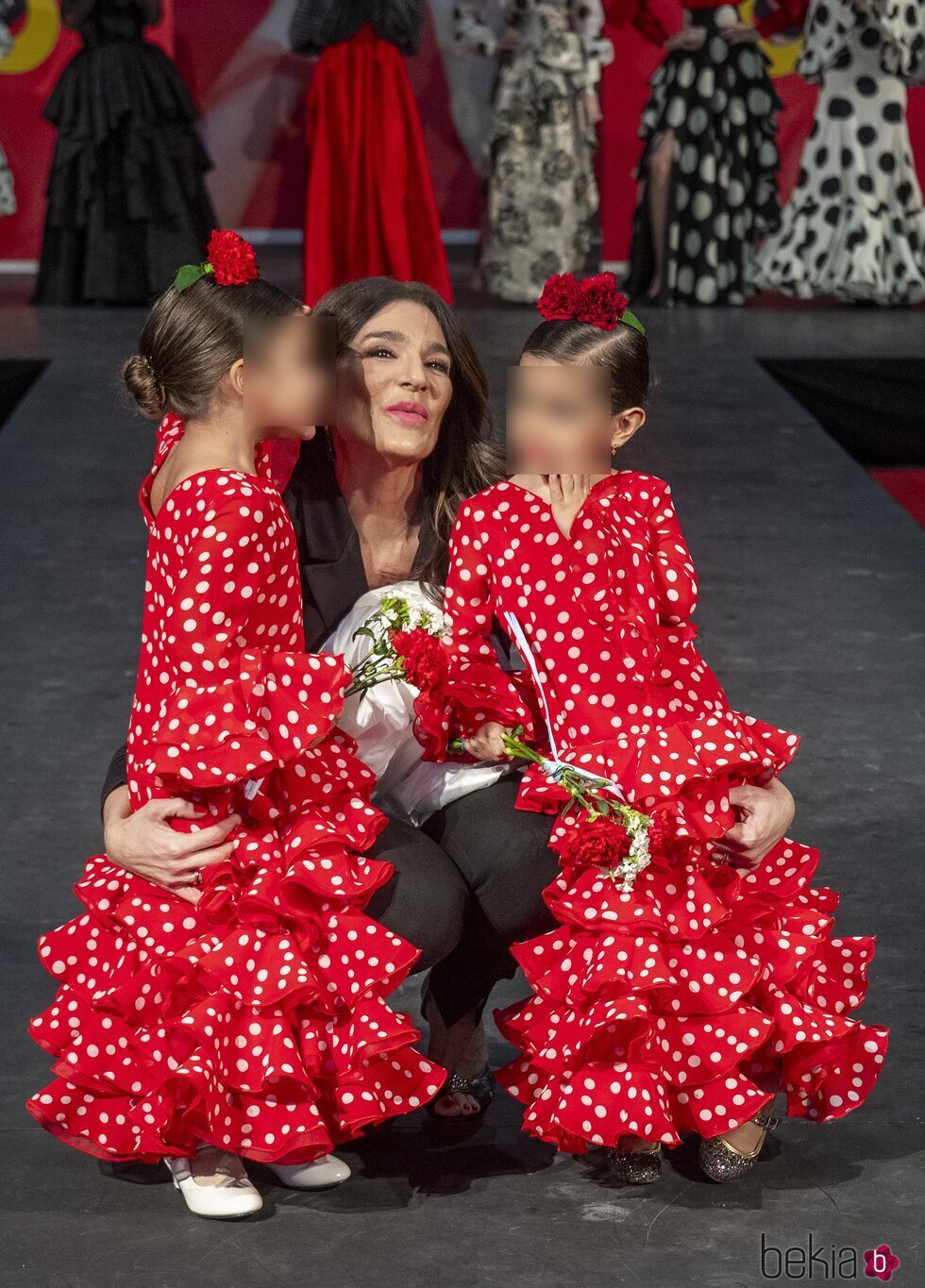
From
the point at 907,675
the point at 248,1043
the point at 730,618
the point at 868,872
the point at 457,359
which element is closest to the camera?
the point at 248,1043

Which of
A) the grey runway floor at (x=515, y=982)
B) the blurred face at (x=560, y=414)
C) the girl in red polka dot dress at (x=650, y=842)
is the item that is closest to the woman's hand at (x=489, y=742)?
the girl in red polka dot dress at (x=650, y=842)

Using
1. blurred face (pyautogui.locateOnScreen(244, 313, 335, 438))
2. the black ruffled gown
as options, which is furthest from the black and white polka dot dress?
blurred face (pyautogui.locateOnScreen(244, 313, 335, 438))

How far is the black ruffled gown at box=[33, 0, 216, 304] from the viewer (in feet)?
23.0

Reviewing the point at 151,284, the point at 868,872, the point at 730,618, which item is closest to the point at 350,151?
the point at 151,284

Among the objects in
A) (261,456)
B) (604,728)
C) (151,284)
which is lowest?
(151,284)

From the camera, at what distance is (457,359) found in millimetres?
2117

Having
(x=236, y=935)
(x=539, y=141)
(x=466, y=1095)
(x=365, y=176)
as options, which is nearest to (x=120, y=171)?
(x=365, y=176)

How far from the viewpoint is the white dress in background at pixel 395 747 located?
6.59ft

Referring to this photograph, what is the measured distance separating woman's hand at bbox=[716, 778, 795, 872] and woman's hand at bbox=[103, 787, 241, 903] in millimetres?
495

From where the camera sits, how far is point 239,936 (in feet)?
5.65

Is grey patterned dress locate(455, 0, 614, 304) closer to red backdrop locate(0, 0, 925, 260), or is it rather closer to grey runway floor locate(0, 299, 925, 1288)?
red backdrop locate(0, 0, 925, 260)

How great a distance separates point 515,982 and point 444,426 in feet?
2.27

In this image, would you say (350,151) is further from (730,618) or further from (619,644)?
(619,644)

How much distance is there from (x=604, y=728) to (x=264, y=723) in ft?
1.17
